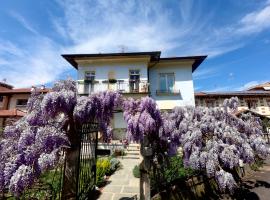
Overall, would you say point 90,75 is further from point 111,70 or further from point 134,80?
Answer: point 134,80

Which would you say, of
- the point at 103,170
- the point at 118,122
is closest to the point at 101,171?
the point at 103,170

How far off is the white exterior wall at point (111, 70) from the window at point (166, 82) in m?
1.61

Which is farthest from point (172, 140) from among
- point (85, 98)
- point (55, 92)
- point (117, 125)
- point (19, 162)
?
point (117, 125)

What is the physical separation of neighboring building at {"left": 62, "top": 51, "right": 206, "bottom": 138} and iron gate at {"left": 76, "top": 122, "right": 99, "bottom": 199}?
9.23 meters

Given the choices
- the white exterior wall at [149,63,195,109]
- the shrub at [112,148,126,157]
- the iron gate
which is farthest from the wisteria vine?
the white exterior wall at [149,63,195,109]

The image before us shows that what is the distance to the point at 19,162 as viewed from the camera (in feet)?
10.0

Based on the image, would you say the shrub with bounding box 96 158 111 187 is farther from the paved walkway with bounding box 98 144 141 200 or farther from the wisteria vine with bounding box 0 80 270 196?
Answer: the wisteria vine with bounding box 0 80 270 196

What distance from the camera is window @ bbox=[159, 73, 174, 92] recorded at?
1572cm

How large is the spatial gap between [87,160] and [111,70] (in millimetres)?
11299

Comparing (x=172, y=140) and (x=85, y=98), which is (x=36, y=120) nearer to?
(x=85, y=98)

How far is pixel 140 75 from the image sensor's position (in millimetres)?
15234

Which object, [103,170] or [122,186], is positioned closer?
[122,186]

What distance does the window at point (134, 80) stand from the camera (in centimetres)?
1509

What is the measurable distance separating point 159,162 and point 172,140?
2.37ft
